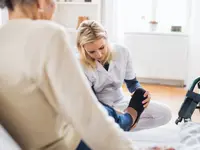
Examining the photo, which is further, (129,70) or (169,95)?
(169,95)

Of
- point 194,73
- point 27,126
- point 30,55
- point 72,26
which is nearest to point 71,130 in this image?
point 27,126

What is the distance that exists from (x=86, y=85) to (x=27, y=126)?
0.69 feet

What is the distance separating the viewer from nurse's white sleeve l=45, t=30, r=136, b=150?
26.7 inches

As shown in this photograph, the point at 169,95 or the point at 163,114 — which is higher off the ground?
the point at 163,114

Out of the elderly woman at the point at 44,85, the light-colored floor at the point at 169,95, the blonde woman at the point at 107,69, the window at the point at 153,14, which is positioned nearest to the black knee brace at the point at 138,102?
the blonde woman at the point at 107,69

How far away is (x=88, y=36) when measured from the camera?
2023 mm

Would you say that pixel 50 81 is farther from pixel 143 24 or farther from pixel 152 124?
pixel 143 24

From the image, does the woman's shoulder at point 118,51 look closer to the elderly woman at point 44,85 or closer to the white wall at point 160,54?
the elderly woman at point 44,85

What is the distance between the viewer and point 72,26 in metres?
4.78

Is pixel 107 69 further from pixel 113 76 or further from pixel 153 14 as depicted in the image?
pixel 153 14

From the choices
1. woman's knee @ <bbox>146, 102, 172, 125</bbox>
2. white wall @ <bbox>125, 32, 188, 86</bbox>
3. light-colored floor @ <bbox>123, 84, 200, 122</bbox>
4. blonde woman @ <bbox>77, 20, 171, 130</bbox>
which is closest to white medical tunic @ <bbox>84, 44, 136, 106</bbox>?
blonde woman @ <bbox>77, 20, 171, 130</bbox>

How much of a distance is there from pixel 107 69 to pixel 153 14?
111 inches

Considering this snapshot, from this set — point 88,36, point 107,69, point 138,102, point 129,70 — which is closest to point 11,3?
point 138,102

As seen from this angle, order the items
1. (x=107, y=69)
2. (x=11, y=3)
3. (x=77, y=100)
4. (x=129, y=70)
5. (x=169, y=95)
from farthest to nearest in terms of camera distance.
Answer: (x=169, y=95) < (x=129, y=70) < (x=107, y=69) < (x=11, y=3) < (x=77, y=100)
